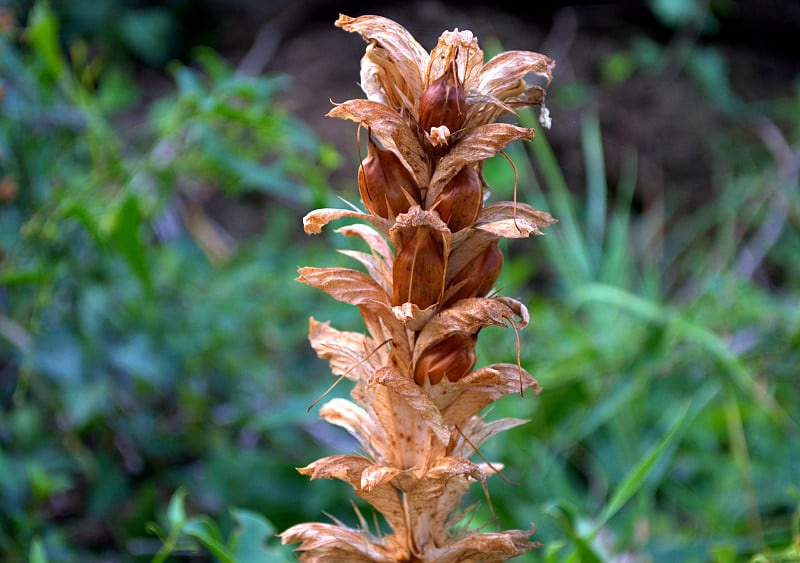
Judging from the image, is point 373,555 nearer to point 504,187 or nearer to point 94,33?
point 504,187

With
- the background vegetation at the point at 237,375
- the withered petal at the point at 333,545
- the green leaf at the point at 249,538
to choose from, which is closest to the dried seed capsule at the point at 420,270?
the withered petal at the point at 333,545

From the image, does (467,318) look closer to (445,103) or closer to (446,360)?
(446,360)

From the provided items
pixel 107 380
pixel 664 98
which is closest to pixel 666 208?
pixel 664 98

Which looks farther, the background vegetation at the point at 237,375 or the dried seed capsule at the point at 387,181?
the background vegetation at the point at 237,375

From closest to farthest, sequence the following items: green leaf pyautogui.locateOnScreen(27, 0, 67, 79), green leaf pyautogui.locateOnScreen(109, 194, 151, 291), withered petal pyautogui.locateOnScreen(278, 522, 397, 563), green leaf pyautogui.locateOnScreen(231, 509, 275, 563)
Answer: withered petal pyautogui.locateOnScreen(278, 522, 397, 563) < green leaf pyautogui.locateOnScreen(231, 509, 275, 563) < green leaf pyautogui.locateOnScreen(109, 194, 151, 291) < green leaf pyautogui.locateOnScreen(27, 0, 67, 79)

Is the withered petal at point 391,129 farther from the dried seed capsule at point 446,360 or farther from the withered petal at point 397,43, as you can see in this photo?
the dried seed capsule at point 446,360

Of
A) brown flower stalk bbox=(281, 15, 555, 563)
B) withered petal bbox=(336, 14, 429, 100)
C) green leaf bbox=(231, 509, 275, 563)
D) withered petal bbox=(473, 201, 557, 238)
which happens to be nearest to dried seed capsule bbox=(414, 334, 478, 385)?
brown flower stalk bbox=(281, 15, 555, 563)

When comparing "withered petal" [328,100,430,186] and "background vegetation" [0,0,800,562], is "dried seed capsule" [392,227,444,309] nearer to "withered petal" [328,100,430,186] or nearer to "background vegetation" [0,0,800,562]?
"withered petal" [328,100,430,186]
